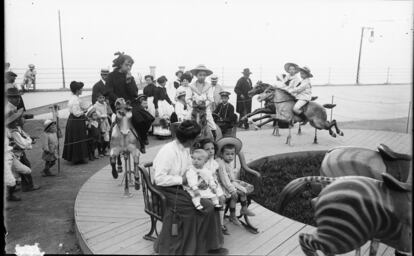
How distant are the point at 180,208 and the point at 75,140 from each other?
471 centimetres

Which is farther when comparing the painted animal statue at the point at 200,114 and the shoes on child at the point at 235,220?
the painted animal statue at the point at 200,114

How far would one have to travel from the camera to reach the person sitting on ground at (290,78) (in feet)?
31.2

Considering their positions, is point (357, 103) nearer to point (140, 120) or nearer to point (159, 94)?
point (159, 94)

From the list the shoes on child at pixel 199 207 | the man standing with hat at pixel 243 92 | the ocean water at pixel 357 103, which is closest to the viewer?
the shoes on child at pixel 199 207

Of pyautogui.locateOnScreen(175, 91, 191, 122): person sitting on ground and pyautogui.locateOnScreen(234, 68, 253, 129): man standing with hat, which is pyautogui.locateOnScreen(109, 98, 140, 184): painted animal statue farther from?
pyautogui.locateOnScreen(234, 68, 253, 129): man standing with hat

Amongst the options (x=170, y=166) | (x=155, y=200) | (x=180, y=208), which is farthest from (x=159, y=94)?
(x=180, y=208)

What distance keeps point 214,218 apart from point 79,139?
15.7 feet

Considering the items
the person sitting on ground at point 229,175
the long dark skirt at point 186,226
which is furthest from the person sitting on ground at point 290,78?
the long dark skirt at point 186,226

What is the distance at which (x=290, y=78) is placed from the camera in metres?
9.65

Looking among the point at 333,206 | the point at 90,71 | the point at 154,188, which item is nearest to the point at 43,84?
the point at 90,71

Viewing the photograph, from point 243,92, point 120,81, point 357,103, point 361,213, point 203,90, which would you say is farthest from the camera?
point 357,103

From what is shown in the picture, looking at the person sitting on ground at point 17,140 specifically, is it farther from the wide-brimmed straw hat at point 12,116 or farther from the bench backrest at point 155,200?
the bench backrest at point 155,200


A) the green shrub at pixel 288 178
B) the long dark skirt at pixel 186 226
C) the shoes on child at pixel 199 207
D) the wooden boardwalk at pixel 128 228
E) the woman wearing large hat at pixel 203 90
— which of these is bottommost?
the green shrub at pixel 288 178

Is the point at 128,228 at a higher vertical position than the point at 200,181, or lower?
lower
